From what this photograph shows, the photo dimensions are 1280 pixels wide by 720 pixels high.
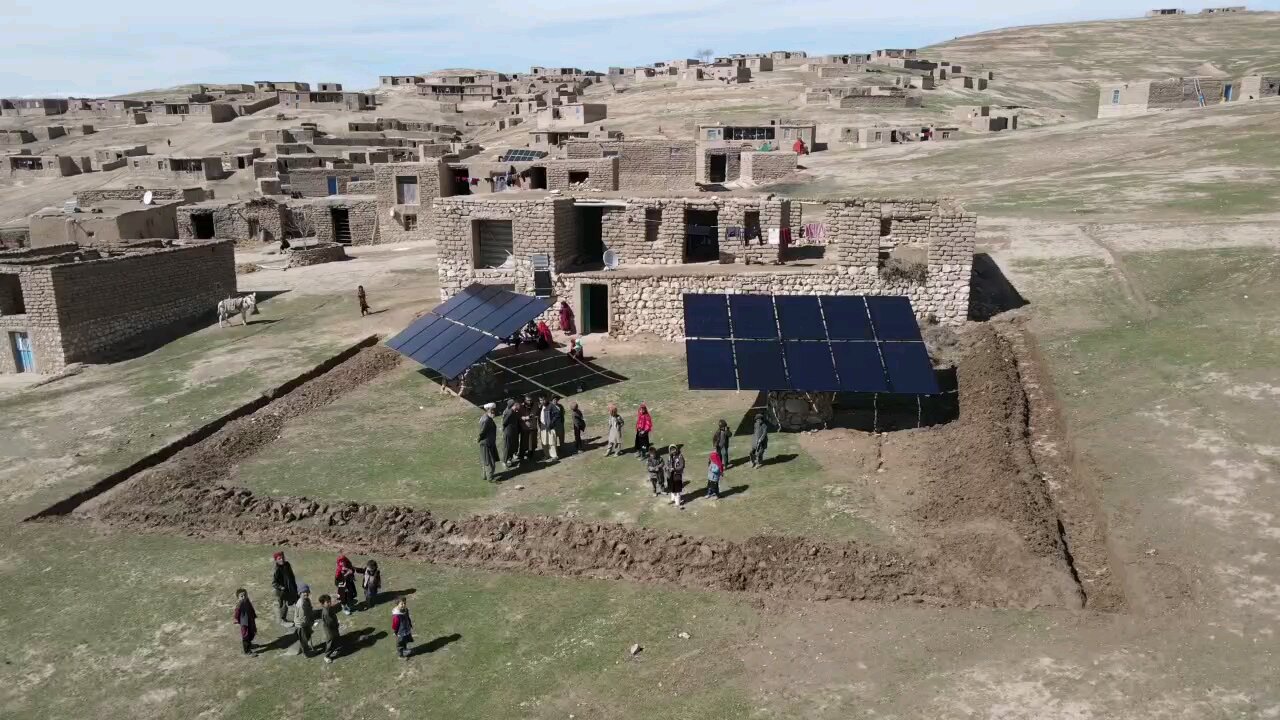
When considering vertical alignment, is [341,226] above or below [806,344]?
above

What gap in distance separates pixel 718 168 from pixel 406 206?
610 inches

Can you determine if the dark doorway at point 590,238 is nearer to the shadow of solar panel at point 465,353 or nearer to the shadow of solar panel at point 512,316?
the shadow of solar panel at point 512,316

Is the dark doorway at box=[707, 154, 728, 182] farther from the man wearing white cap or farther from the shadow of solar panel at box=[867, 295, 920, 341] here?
the man wearing white cap

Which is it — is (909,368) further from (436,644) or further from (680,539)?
(436,644)

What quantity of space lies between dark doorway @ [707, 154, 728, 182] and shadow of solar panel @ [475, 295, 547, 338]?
24350mm

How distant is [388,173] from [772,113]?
3597cm

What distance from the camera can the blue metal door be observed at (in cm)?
2547

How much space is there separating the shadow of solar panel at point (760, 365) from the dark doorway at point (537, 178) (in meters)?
20.4

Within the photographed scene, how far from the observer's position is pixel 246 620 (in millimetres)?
11414

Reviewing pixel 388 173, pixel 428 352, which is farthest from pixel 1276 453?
pixel 388 173

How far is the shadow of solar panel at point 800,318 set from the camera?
18859 mm

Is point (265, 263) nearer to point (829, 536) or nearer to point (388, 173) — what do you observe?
point (388, 173)

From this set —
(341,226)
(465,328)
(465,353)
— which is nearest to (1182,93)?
(341,226)

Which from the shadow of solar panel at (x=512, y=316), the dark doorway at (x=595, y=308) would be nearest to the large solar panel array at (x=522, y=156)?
the dark doorway at (x=595, y=308)
